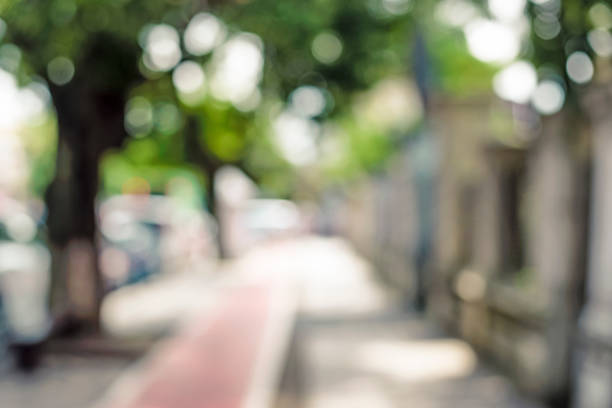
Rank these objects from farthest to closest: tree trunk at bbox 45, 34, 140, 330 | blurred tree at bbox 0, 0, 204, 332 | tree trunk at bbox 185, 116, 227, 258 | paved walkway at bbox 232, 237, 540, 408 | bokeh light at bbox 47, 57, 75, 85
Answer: tree trunk at bbox 185, 116, 227, 258 → tree trunk at bbox 45, 34, 140, 330 → bokeh light at bbox 47, 57, 75, 85 → blurred tree at bbox 0, 0, 204, 332 → paved walkway at bbox 232, 237, 540, 408

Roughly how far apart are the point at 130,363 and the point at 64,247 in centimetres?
203

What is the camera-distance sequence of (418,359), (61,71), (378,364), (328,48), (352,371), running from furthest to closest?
(328,48), (61,71), (418,359), (378,364), (352,371)

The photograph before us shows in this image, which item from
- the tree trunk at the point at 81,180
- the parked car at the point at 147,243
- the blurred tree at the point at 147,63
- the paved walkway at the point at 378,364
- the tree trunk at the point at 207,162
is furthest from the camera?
the tree trunk at the point at 207,162

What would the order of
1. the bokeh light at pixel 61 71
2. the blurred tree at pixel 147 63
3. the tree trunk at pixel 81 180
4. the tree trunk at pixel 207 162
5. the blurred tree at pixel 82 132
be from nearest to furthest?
the blurred tree at pixel 147 63
the blurred tree at pixel 82 132
the bokeh light at pixel 61 71
the tree trunk at pixel 81 180
the tree trunk at pixel 207 162

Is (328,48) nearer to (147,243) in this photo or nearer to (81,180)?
(81,180)

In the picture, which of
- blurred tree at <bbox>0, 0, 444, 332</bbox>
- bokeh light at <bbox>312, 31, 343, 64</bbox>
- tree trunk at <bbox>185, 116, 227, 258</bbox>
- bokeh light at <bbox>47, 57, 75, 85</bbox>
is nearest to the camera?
blurred tree at <bbox>0, 0, 444, 332</bbox>

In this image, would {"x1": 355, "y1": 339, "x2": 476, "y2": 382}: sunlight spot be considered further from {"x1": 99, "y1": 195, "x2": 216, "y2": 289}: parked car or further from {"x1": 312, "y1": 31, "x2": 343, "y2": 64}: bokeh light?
{"x1": 99, "y1": 195, "x2": 216, "y2": 289}: parked car

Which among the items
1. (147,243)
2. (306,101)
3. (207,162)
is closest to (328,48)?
(306,101)

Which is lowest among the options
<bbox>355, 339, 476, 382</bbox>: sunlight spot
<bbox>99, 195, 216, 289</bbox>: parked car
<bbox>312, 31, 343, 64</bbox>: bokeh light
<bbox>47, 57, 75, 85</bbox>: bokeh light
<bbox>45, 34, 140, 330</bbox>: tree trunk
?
<bbox>99, 195, 216, 289</bbox>: parked car

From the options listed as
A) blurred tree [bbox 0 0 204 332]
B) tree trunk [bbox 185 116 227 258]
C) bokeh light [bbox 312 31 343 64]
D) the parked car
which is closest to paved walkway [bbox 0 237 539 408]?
blurred tree [bbox 0 0 204 332]

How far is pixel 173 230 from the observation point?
70.4 feet

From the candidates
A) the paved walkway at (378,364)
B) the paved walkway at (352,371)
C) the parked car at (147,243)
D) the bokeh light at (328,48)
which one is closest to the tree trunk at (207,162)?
the parked car at (147,243)

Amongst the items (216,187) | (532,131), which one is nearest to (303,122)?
(532,131)

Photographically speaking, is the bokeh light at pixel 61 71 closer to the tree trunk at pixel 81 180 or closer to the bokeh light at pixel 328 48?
the tree trunk at pixel 81 180
